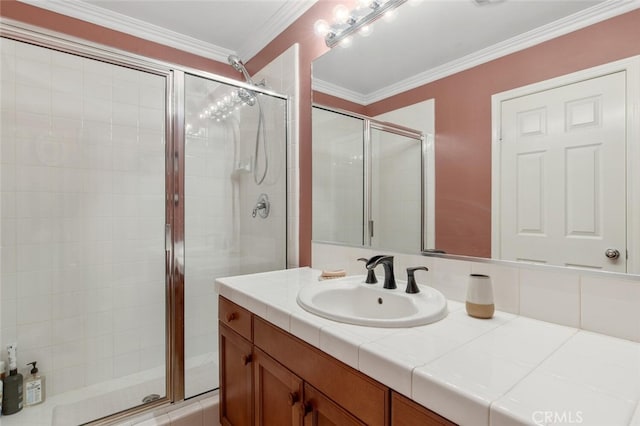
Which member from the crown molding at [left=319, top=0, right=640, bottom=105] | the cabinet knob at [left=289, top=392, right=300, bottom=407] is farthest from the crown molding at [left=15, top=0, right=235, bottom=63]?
the cabinet knob at [left=289, top=392, right=300, bottom=407]

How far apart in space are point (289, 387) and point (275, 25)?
2092 mm

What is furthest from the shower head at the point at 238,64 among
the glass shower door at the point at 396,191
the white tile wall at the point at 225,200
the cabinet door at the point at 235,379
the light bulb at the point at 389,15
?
the cabinet door at the point at 235,379

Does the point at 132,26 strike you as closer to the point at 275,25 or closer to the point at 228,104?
the point at 228,104

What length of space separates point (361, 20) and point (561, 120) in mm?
996

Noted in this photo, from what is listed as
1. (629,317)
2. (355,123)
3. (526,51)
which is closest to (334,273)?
(355,123)

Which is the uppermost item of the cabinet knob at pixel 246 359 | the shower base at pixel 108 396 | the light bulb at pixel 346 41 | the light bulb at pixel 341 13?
the light bulb at pixel 341 13

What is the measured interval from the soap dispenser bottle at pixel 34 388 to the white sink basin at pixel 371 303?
1.72 m

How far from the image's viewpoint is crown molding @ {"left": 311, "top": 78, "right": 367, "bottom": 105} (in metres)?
1.53

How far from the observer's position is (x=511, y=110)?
39.1 inches

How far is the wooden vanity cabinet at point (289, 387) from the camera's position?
687 millimetres

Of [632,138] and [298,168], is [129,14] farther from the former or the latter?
[632,138]

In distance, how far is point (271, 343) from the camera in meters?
1.05

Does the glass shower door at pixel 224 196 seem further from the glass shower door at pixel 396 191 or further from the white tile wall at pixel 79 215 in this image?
the glass shower door at pixel 396 191

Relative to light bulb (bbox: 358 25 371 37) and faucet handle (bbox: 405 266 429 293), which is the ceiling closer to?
light bulb (bbox: 358 25 371 37)
